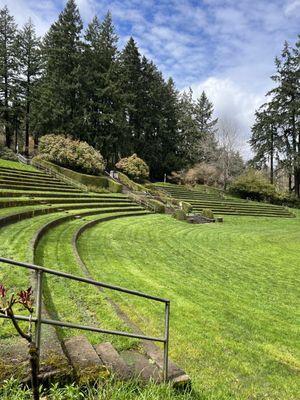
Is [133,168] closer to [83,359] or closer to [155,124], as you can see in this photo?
[155,124]

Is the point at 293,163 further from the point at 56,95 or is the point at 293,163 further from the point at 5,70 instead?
the point at 5,70

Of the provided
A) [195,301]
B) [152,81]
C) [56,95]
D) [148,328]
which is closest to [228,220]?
[195,301]

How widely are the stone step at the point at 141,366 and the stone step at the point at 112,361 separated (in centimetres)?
8

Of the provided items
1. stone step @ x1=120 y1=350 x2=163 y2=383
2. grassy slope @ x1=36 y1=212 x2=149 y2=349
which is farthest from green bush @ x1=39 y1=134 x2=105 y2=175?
stone step @ x1=120 y1=350 x2=163 y2=383

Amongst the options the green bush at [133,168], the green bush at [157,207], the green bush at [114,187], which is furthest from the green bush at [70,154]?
the green bush at [157,207]

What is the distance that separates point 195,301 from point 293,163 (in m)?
39.7

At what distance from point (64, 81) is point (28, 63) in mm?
9493

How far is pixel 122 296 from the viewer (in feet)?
23.1

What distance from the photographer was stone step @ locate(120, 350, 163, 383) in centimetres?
336

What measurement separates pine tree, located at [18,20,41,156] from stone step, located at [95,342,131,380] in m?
42.4

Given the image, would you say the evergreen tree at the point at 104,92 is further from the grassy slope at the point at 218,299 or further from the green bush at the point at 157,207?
the grassy slope at the point at 218,299

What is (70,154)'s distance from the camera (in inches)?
1232

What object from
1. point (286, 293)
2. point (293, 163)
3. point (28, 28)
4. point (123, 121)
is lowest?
point (286, 293)

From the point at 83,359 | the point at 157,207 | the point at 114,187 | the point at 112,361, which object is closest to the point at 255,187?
the point at 157,207
